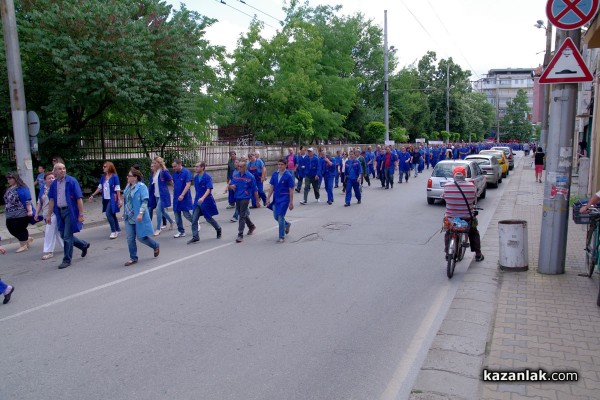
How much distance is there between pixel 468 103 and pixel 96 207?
76.4 m

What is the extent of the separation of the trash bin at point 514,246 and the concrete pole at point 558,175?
286 mm

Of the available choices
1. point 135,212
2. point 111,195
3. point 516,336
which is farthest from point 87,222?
point 516,336

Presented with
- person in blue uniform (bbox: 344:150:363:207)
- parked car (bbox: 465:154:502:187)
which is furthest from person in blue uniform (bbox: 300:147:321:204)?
parked car (bbox: 465:154:502:187)

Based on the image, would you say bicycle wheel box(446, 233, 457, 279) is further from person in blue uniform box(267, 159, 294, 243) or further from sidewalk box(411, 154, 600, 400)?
person in blue uniform box(267, 159, 294, 243)

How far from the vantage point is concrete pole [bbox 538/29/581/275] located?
6.83 m

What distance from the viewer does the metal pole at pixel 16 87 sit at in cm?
1248

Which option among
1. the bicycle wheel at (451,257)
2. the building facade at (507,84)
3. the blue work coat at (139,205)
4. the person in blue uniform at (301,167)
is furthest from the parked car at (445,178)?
the building facade at (507,84)

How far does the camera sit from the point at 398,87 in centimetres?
6122

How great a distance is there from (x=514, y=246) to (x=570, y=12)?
3269mm

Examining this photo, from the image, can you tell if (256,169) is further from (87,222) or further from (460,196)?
(460,196)

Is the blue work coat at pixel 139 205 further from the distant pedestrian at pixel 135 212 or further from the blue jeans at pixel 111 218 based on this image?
the blue jeans at pixel 111 218

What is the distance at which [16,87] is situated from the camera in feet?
42.0

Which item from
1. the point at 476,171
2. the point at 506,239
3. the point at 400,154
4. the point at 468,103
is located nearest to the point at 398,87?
the point at 468,103

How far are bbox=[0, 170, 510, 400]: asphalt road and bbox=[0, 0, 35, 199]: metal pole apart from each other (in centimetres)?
402
